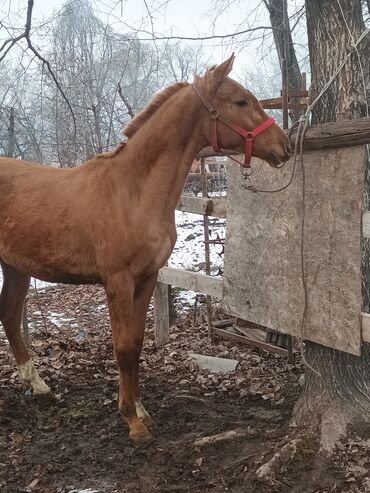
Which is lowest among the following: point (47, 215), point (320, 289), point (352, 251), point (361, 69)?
point (320, 289)

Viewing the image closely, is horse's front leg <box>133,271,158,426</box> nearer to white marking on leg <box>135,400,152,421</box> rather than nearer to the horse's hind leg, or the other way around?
white marking on leg <box>135,400,152,421</box>

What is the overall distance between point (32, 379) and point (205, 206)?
6.97ft

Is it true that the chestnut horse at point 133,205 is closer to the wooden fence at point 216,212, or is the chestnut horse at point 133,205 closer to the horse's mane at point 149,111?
the horse's mane at point 149,111

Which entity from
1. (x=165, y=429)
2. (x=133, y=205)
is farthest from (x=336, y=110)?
(x=165, y=429)

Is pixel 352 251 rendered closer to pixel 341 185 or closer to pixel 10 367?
pixel 341 185

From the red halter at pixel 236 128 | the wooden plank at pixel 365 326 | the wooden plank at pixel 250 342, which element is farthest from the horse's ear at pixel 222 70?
the wooden plank at pixel 250 342

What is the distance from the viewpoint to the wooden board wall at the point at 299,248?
2918 millimetres

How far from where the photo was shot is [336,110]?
3.04 meters

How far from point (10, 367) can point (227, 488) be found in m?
3.01

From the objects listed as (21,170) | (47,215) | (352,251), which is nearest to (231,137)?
(352,251)

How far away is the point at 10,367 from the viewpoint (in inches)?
197

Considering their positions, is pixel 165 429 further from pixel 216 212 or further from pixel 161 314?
pixel 161 314

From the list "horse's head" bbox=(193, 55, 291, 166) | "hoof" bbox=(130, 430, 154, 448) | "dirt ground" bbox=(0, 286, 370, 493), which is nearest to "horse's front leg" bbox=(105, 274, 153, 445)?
"hoof" bbox=(130, 430, 154, 448)

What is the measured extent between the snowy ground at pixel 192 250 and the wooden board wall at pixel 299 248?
4.25m
